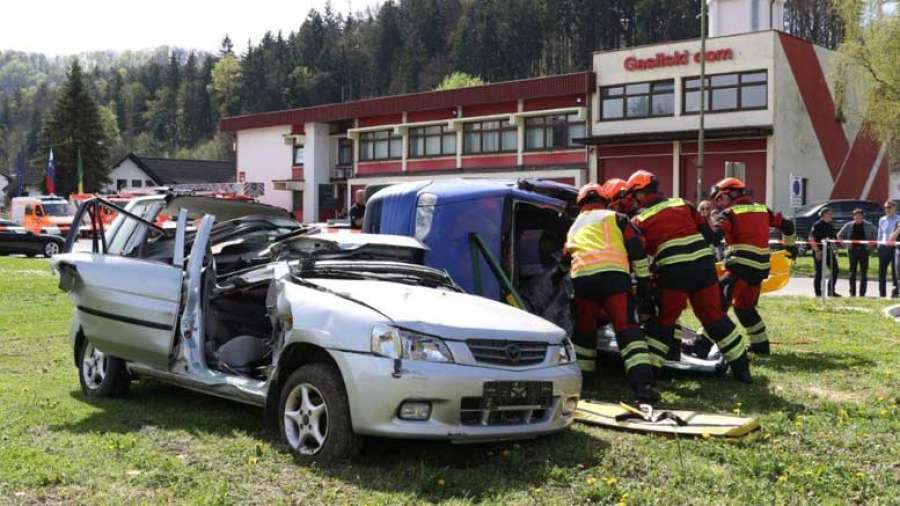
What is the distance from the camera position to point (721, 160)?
34.7 m

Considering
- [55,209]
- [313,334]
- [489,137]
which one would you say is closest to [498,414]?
[313,334]

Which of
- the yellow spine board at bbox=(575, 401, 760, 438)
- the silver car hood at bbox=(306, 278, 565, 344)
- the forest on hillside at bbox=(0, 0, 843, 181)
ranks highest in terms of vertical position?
the forest on hillside at bbox=(0, 0, 843, 181)

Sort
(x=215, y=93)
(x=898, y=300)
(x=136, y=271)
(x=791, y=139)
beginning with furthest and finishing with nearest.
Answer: (x=215, y=93) → (x=791, y=139) → (x=898, y=300) → (x=136, y=271)

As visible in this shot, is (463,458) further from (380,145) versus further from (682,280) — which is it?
(380,145)

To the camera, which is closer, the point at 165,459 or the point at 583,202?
the point at 165,459

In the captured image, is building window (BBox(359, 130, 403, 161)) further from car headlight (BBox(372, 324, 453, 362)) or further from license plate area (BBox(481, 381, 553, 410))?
car headlight (BBox(372, 324, 453, 362))

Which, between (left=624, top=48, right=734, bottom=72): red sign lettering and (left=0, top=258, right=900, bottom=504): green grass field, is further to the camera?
(left=624, top=48, right=734, bottom=72): red sign lettering

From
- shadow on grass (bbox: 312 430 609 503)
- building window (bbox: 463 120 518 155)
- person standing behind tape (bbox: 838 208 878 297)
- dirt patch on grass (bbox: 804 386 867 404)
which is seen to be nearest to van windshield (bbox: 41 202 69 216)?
building window (bbox: 463 120 518 155)

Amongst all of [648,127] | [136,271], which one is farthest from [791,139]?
[136,271]

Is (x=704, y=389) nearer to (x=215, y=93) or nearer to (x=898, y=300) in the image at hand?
(x=898, y=300)

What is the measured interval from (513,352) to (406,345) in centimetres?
68

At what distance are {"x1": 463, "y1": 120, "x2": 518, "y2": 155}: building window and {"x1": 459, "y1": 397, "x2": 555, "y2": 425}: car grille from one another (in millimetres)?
36449

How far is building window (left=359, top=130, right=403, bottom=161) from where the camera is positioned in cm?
4672

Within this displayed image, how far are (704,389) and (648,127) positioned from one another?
30.1 metres
